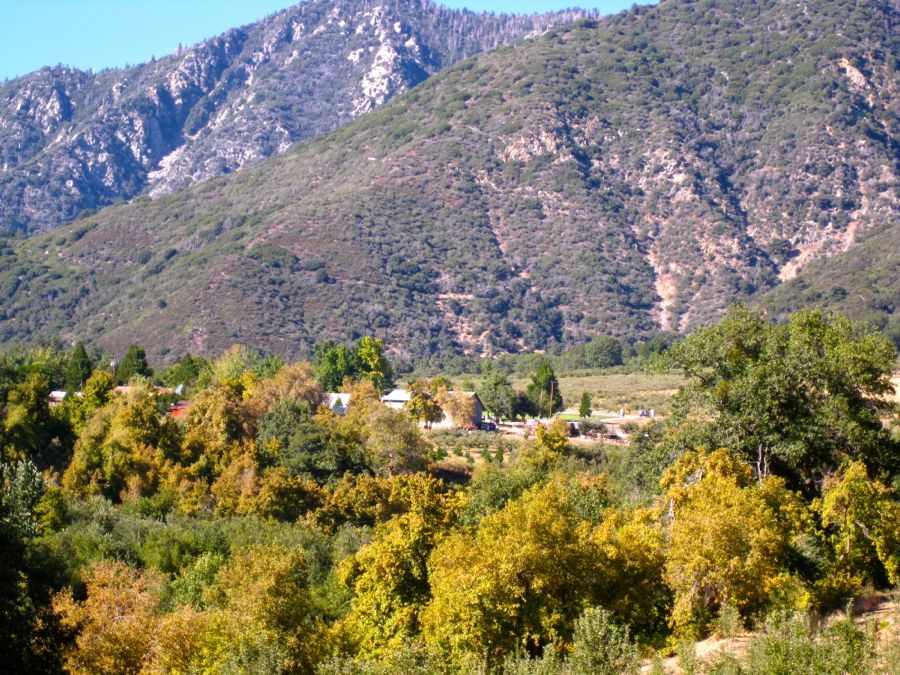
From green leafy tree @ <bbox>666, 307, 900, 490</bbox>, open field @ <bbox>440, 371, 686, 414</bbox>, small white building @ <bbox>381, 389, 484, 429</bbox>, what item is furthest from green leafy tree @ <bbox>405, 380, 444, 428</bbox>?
green leafy tree @ <bbox>666, 307, 900, 490</bbox>

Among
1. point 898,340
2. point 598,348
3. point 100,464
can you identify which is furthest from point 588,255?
point 100,464

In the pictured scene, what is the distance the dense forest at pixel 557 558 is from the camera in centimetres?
2069

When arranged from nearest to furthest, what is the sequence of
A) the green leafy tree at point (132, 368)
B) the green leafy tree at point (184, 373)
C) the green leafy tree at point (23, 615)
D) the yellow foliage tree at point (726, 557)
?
the green leafy tree at point (23, 615), the yellow foliage tree at point (726, 557), the green leafy tree at point (184, 373), the green leafy tree at point (132, 368)

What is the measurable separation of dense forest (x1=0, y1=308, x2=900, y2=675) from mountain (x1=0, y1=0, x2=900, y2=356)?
80.9 m

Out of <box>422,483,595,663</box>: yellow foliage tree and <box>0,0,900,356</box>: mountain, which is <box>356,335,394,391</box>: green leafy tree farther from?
<box>422,483,595,663</box>: yellow foliage tree

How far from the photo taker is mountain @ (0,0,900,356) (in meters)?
138

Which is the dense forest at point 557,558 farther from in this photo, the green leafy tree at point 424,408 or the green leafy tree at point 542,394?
the green leafy tree at point 542,394

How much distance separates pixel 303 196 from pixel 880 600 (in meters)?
153

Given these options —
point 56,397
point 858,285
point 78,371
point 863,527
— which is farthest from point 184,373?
point 858,285

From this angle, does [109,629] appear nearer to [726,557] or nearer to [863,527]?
[726,557]

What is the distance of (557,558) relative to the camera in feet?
78.4

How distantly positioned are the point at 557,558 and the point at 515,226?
146457mm

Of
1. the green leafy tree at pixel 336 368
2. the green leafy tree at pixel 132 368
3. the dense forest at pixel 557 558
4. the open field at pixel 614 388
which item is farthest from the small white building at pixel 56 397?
the open field at pixel 614 388

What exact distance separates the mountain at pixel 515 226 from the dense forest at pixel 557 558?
8089 centimetres
